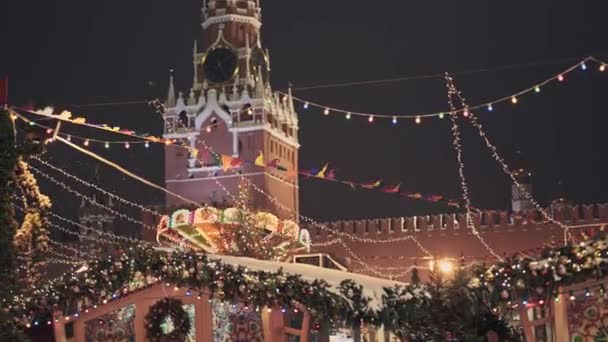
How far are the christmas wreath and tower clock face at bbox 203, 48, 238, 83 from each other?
37.6m

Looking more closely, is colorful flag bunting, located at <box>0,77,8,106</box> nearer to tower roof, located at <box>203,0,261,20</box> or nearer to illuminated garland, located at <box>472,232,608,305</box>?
illuminated garland, located at <box>472,232,608,305</box>

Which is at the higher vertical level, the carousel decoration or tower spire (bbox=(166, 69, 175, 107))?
tower spire (bbox=(166, 69, 175, 107))

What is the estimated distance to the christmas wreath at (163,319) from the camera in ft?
32.6

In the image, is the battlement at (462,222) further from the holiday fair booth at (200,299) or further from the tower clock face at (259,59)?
the holiday fair booth at (200,299)

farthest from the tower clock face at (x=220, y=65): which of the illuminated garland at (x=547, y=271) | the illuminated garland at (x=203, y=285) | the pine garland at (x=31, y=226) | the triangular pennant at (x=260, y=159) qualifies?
the illuminated garland at (x=547, y=271)

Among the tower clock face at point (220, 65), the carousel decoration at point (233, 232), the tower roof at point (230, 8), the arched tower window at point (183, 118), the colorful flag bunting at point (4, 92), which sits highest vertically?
the tower roof at point (230, 8)

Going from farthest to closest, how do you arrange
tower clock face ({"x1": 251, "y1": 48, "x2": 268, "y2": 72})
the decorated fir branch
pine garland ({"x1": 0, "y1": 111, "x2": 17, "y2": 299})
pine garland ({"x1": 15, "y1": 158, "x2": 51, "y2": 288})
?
1. tower clock face ({"x1": 251, "y1": 48, "x2": 268, "y2": 72})
2. pine garland ({"x1": 15, "y1": 158, "x2": 51, "y2": 288})
3. pine garland ({"x1": 0, "y1": 111, "x2": 17, "y2": 299})
4. the decorated fir branch

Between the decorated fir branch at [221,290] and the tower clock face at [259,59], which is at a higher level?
the tower clock face at [259,59]

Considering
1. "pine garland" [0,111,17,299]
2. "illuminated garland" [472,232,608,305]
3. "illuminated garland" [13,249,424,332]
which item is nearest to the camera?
"illuminated garland" [472,232,608,305]

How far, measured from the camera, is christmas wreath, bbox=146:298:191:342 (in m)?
9.92

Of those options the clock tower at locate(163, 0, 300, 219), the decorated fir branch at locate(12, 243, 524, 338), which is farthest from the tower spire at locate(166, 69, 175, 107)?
the decorated fir branch at locate(12, 243, 524, 338)

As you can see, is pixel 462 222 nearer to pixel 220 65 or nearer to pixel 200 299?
pixel 220 65

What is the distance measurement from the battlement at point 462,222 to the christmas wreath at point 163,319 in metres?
25.7

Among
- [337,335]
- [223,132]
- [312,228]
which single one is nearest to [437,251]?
[312,228]
